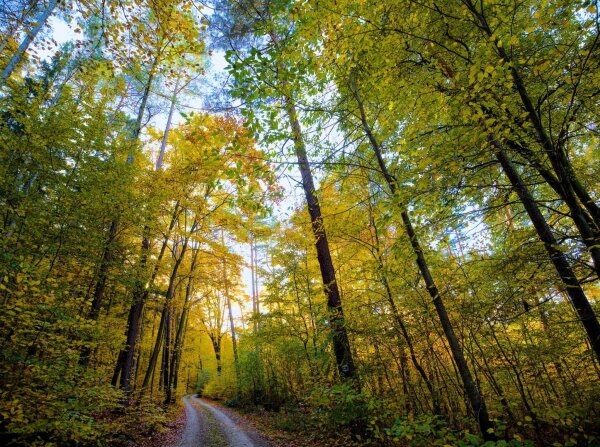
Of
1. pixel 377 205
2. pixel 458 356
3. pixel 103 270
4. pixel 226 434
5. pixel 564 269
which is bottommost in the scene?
pixel 226 434

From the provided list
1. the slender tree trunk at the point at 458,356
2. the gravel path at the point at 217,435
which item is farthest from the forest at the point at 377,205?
the gravel path at the point at 217,435

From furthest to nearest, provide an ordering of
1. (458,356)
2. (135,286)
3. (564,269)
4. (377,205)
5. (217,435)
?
(217,435), (135,286), (377,205), (458,356), (564,269)

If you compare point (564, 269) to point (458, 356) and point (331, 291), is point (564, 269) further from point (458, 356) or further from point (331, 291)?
point (331, 291)

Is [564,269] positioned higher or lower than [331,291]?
lower

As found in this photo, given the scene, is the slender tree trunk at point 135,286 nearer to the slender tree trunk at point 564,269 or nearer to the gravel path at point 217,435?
the gravel path at point 217,435

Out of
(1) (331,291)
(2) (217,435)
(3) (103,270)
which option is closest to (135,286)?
(3) (103,270)

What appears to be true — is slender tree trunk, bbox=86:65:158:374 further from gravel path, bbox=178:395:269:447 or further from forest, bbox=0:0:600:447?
gravel path, bbox=178:395:269:447

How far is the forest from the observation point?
9.39ft

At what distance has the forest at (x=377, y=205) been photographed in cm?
286

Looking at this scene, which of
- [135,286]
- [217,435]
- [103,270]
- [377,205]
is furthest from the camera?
[217,435]

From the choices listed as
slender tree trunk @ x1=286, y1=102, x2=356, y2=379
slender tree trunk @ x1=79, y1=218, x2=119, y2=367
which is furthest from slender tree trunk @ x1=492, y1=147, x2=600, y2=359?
slender tree trunk @ x1=79, y1=218, x2=119, y2=367

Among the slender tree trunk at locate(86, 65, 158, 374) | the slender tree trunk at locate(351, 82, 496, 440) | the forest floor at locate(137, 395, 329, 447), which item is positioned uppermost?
the slender tree trunk at locate(86, 65, 158, 374)

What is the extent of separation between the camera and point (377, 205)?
13.6 feet

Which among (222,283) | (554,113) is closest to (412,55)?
(554,113)
